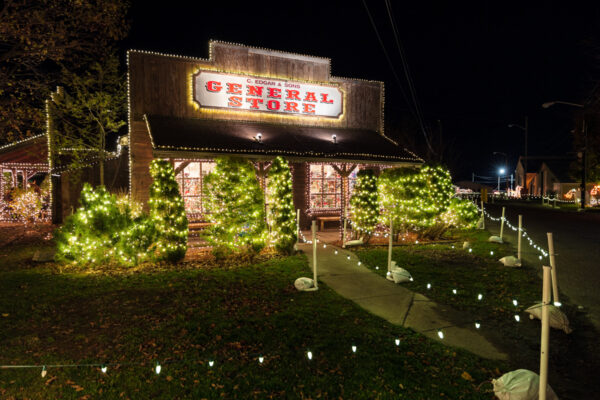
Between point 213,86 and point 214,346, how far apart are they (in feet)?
34.3

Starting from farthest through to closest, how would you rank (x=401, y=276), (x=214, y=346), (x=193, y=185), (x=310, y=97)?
1. (x=310, y=97)
2. (x=193, y=185)
3. (x=401, y=276)
4. (x=214, y=346)

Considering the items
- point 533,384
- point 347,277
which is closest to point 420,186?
point 347,277

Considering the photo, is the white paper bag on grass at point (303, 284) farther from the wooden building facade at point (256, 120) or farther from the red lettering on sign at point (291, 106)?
the red lettering on sign at point (291, 106)

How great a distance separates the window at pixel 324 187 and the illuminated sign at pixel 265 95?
2.24m

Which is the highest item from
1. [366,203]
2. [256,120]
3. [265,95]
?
[265,95]

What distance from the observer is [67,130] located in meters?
15.8

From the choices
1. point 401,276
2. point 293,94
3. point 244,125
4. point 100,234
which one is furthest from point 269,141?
point 401,276

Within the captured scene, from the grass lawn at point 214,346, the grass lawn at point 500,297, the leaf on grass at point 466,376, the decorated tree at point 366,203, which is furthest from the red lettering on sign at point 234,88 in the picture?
the leaf on grass at point 466,376

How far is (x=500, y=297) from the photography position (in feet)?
22.4

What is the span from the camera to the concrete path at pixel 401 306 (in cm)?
507

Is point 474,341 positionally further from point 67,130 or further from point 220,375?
point 67,130

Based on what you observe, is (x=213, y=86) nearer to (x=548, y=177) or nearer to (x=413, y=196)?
(x=413, y=196)

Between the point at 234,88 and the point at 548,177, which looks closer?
the point at 234,88

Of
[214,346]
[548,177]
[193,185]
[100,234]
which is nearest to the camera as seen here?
[214,346]
